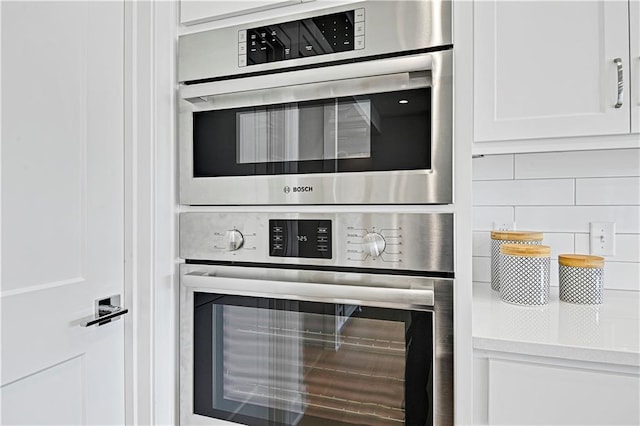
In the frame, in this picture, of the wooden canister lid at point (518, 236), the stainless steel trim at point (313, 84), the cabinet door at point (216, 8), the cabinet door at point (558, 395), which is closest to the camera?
the cabinet door at point (558, 395)

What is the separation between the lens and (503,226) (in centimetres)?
142

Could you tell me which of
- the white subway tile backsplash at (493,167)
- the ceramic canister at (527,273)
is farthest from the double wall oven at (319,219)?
the white subway tile backsplash at (493,167)

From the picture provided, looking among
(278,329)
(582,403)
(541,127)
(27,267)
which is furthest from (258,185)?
(582,403)

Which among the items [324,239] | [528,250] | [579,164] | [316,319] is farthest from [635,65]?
[316,319]

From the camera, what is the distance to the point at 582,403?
78 centimetres

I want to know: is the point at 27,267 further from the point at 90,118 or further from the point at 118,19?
the point at 118,19

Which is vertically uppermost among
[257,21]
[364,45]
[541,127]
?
[257,21]

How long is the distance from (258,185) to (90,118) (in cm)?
44

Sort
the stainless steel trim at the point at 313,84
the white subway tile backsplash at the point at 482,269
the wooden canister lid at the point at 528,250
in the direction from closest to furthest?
the stainless steel trim at the point at 313,84 → the wooden canister lid at the point at 528,250 → the white subway tile backsplash at the point at 482,269

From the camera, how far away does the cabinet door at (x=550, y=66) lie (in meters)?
0.96

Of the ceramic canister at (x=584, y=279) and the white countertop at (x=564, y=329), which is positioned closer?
the white countertop at (x=564, y=329)

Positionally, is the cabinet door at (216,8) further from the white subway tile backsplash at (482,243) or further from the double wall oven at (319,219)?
the white subway tile backsplash at (482,243)

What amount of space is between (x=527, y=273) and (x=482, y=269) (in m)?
0.34

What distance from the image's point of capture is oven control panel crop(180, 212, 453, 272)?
858 mm
